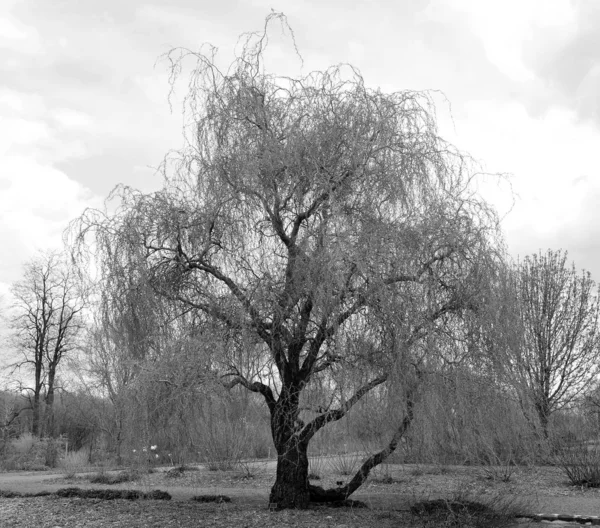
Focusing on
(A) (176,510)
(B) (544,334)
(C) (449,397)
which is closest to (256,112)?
(C) (449,397)

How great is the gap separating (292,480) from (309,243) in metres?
3.66

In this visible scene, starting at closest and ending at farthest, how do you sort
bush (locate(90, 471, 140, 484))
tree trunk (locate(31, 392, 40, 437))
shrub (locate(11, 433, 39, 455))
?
bush (locate(90, 471, 140, 484))
shrub (locate(11, 433, 39, 455))
tree trunk (locate(31, 392, 40, 437))

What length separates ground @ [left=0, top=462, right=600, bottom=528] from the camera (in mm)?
9320

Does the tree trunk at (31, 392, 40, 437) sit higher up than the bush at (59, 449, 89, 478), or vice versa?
the tree trunk at (31, 392, 40, 437)

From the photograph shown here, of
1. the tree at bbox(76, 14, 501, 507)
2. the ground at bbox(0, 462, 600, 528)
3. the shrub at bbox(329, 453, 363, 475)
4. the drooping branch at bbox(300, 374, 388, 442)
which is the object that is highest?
the tree at bbox(76, 14, 501, 507)

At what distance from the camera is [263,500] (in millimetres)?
11562

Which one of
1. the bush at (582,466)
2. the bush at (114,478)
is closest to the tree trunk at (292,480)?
the bush at (582,466)

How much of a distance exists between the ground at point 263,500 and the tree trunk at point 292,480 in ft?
0.83

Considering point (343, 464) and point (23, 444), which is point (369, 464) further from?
point (23, 444)

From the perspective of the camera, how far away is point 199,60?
952cm

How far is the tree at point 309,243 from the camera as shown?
790 cm

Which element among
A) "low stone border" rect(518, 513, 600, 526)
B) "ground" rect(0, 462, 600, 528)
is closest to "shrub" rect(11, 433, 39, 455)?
"ground" rect(0, 462, 600, 528)

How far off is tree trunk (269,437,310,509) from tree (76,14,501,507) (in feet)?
0.07

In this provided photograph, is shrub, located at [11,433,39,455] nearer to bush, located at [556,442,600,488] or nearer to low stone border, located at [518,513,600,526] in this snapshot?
bush, located at [556,442,600,488]
